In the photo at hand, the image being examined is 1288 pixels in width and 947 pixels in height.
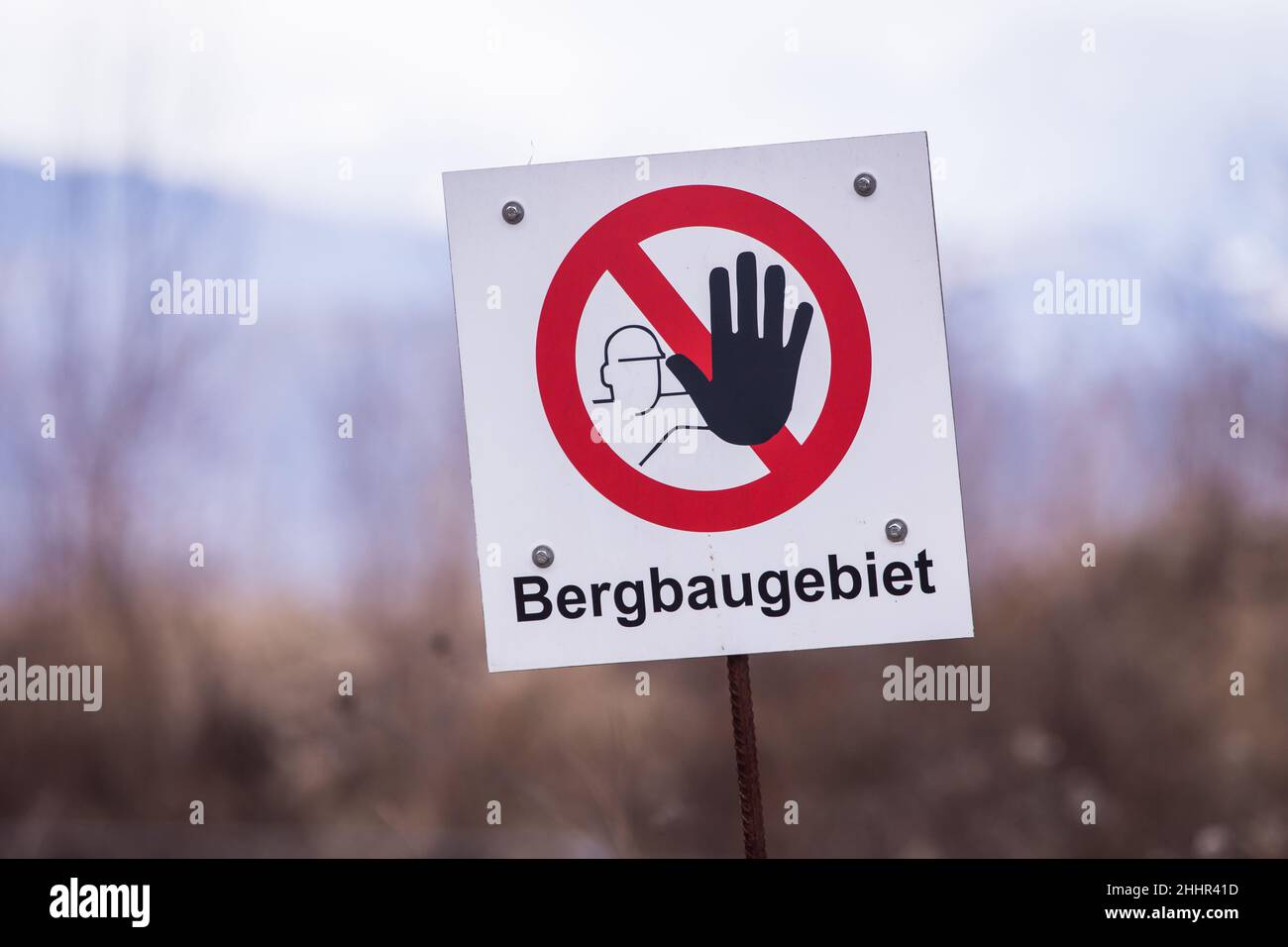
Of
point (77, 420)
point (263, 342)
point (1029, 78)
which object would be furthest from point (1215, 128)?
point (77, 420)

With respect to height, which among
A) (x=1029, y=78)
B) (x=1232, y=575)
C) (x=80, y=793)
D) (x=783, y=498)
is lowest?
(x=80, y=793)

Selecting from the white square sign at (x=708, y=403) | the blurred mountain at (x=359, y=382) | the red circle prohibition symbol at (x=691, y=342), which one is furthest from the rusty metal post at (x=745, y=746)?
the blurred mountain at (x=359, y=382)

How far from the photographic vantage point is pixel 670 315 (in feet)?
3.43

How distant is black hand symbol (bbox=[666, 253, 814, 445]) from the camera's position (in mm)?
1035

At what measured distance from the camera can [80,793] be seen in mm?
2104

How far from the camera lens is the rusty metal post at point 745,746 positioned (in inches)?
41.3

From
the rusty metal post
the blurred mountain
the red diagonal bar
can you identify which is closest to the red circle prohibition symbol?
the red diagonal bar

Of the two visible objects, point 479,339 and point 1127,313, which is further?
point 1127,313

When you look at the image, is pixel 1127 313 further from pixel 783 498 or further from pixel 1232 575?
pixel 783 498

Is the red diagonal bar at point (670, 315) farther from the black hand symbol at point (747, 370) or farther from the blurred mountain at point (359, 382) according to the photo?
the blurred mountain at point (359, 382)

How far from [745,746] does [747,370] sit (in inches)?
14.2

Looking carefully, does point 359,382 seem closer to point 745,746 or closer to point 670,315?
point 670,315

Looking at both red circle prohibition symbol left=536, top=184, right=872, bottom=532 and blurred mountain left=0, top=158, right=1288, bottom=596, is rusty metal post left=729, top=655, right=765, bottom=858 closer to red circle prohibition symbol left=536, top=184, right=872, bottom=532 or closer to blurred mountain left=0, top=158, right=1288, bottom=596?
red circle prohibition symbol left=536, top=184, right=872, bottom=532

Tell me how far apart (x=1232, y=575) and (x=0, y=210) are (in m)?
2.37
